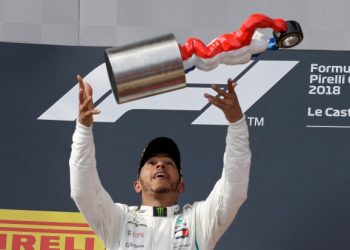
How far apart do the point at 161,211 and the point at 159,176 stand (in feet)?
0.40

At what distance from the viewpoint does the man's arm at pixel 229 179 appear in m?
2.95

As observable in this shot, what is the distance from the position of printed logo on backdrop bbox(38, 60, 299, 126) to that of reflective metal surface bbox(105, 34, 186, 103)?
3.15 ft

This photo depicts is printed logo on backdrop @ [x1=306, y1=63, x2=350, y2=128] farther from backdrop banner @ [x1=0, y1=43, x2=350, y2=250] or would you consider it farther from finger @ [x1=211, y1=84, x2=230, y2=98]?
finger @ [x1=211, y1=84, x2=230, y2=98]

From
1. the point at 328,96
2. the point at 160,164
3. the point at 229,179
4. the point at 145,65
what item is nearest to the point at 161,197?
the point at 160,164

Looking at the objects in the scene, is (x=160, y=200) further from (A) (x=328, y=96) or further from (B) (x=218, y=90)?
(A) (x=328, y=96)

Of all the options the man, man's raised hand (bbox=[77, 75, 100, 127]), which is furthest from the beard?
man's raised hand (bbox=[77, 75, 100, 127])

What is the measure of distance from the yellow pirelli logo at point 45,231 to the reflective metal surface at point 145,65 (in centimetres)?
113

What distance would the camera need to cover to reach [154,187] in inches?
126

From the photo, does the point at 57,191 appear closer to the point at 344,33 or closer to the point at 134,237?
the point at 134,237

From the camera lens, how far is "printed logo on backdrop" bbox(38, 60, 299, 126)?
3775mm

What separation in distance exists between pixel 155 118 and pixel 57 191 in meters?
0.48

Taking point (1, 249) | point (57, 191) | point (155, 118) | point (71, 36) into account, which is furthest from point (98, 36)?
point (1, 249)

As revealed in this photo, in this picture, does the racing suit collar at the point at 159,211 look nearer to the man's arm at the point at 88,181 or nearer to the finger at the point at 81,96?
the man's arm at the point at 88,181

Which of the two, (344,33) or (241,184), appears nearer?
(241,184)
